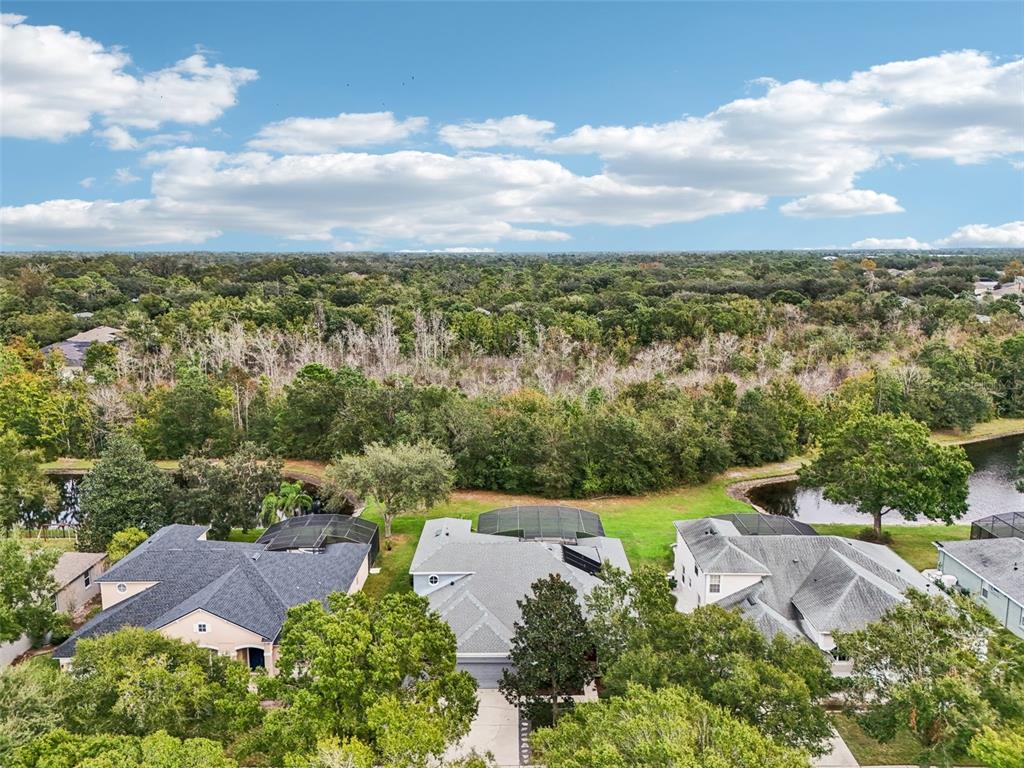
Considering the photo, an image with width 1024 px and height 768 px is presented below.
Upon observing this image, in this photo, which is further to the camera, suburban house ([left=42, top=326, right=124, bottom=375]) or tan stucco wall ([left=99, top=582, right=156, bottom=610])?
suburban house ([left=42, top=326, right=124, bottom=375])

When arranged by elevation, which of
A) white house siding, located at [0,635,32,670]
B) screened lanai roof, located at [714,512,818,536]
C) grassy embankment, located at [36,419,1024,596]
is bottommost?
grassy embankment, located at [36,419,1024,596]

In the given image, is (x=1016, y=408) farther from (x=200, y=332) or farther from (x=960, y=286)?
(x=200, y=332)

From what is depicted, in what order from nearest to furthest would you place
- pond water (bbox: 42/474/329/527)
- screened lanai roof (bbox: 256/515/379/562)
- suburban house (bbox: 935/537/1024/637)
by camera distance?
suburban house (bbox: 935/537/1024/637)
screened lanai roof (bbox: 256/515/379/562)
pond water (bbox: 42/474/329/527)

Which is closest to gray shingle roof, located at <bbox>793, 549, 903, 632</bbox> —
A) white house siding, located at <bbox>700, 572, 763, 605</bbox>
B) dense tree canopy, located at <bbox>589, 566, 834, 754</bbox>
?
white house siding, located at <bbox>700, 572, 763, 605</bbox>

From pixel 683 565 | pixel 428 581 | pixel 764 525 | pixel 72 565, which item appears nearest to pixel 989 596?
pixel 764 525

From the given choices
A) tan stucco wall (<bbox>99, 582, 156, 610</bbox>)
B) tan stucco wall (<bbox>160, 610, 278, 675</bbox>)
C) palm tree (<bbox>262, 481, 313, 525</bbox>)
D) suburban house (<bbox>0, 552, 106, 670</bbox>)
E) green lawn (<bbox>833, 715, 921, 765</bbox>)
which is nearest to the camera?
green lawn (<bbox>833, 715, 921, 765</bbox>)

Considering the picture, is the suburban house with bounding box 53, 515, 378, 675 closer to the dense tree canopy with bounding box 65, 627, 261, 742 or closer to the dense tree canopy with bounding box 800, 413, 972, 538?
the dense tree canopy with bounding box 65, 627, 261, 742

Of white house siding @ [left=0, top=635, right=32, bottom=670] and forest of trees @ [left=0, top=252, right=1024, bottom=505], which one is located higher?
forest of trees @ [left=0, top=252, right=1024, bottom=505]

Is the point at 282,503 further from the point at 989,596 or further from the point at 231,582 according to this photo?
the point at 989,596
